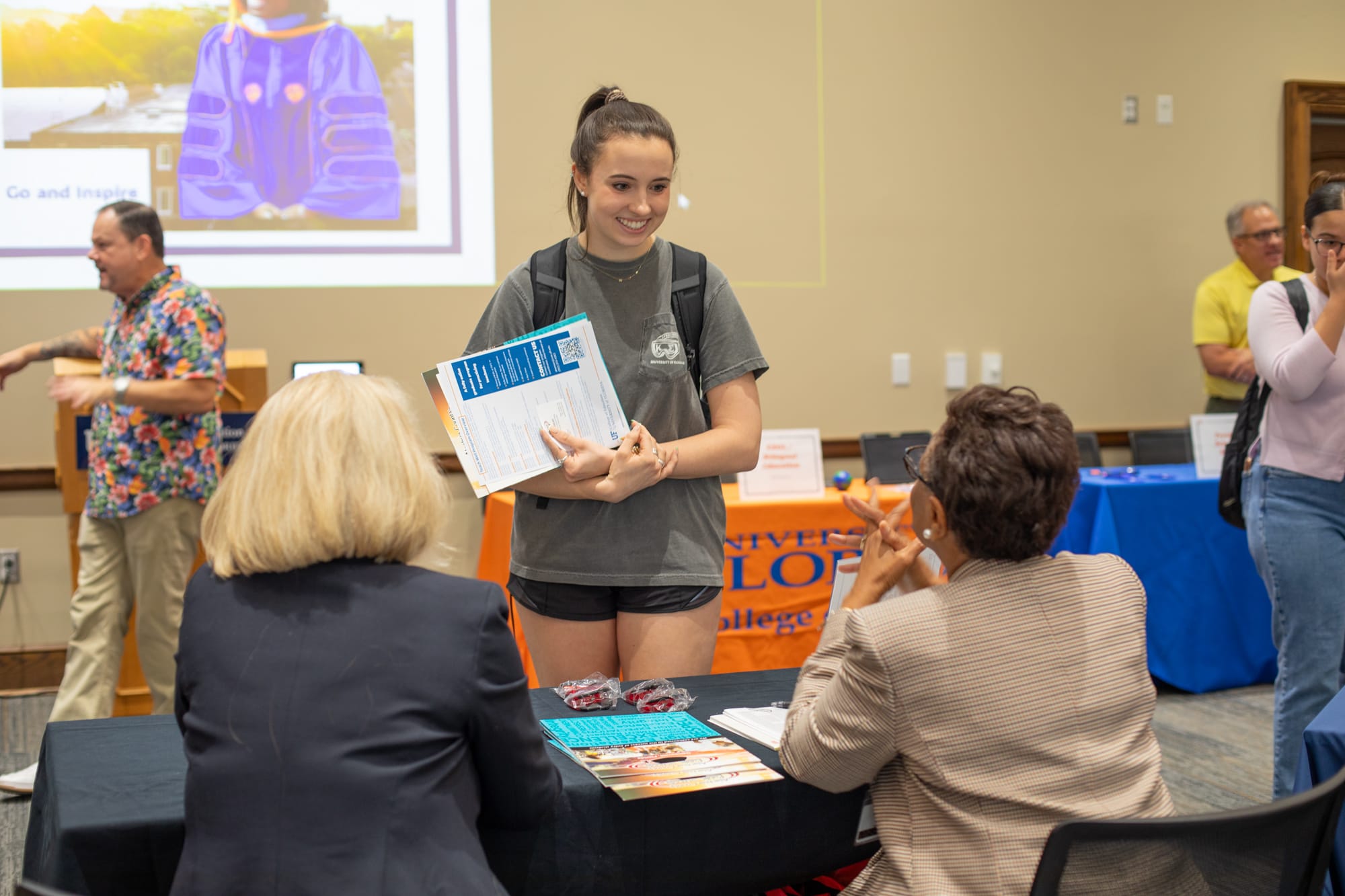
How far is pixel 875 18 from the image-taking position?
4.88m

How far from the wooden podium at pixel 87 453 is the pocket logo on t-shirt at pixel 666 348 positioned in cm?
224

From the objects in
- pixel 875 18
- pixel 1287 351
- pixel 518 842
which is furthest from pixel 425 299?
pixel 518 842

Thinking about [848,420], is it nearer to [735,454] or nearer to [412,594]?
[735,454]

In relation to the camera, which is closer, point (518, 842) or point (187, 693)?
point (187, 693)

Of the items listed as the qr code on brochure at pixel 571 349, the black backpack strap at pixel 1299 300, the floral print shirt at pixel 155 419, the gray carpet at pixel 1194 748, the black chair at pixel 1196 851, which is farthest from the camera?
the floral print shirt at pixel 155 419

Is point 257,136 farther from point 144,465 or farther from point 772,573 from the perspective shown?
point 772,573

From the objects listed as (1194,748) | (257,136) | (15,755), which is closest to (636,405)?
(1194,748)

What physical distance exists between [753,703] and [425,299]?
10.3 feet

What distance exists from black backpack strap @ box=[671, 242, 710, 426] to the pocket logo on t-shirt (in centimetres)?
1

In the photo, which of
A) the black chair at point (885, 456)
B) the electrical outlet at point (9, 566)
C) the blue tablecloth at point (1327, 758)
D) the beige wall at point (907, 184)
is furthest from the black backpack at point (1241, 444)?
the electrical outlet at point (9, 566)

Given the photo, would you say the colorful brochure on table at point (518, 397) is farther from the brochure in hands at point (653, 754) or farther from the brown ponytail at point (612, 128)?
the brochure in hands at point (653, 754)

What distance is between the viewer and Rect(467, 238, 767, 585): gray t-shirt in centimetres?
187

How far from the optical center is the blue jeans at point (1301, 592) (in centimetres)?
238

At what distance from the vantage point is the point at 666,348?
74.2 inches
